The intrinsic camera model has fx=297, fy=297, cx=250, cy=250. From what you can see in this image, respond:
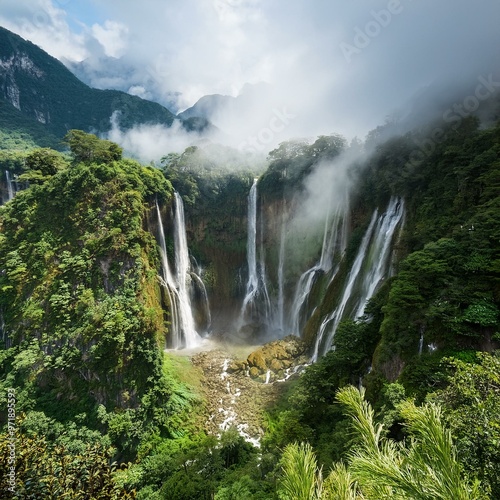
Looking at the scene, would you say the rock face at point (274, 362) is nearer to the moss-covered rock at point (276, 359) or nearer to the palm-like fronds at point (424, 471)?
the moss-covered rock at point (276, 359)

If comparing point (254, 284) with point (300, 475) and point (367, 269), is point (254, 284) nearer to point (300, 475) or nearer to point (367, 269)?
point (367, 269)

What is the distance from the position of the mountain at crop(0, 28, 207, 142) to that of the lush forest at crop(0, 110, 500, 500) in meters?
57.8

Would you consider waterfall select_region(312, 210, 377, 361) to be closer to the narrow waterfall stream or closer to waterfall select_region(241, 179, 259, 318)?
the narrow waterfall stream

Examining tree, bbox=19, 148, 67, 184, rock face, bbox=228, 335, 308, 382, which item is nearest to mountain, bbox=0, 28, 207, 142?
tree, bbox=19, 148, 67, 184

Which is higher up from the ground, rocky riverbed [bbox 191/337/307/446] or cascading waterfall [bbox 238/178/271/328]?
cascading waterfall [bbox 238/178/271/328]

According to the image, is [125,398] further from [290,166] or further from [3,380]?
[290,166]

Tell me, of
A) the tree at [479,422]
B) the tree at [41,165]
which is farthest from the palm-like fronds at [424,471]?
the tree at [41,165]

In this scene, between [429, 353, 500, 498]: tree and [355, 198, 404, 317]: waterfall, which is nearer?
[429, 353, 500, 498]: tree

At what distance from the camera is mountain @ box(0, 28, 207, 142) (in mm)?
66375

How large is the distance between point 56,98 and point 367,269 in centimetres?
8639

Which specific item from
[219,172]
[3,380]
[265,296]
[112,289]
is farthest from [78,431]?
[219,172]

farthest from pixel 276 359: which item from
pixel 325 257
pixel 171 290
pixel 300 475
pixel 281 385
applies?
pixel 300 475

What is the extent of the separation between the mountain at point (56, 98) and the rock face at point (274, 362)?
68523 mm

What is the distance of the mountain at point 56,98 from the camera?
6638 centimetres
